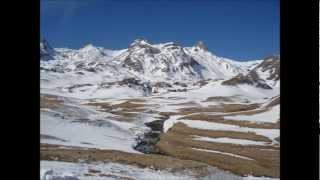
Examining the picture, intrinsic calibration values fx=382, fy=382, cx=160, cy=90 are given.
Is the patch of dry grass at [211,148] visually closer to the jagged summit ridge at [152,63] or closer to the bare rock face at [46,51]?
the jagged summit ridge at [152,63]

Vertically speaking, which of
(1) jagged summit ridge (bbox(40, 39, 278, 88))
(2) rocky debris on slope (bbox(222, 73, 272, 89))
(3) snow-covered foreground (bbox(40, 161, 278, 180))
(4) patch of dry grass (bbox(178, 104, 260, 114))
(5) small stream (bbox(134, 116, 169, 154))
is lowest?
(3) snow-covered foreground (bbox(40, 161, 278, 180))

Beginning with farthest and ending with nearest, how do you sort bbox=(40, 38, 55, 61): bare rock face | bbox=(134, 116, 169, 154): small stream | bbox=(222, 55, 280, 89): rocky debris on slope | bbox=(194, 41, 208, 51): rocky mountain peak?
bbox=(134, 116, 169, 154): small stream → bbox=(194, 41, 208, 51): rocky mountain peak → bbox=(222, 55, 280, 89): rocky debris on slope → bbox=(40, 38, 55, 61): bare rock face

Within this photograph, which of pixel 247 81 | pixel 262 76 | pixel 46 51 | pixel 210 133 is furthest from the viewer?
pixel 210 133

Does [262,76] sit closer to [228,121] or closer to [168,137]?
[228,121]

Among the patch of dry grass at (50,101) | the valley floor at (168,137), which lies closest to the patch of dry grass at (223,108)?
the valley floor at (168,137)

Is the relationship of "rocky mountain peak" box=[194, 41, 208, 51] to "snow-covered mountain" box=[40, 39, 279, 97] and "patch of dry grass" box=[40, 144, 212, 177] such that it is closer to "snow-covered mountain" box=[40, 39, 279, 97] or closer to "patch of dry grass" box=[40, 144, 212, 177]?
"snow-covered mountain" box=[40, 39, 279, 97]

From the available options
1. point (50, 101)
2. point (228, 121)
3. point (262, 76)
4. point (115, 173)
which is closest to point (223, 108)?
point (228, 121)

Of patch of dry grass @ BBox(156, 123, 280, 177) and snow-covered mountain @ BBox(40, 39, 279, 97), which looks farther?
patch of dry grass @ BBox(156, 123, 280, 177)

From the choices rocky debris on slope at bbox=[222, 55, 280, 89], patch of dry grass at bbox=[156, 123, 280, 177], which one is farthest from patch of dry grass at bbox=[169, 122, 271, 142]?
rocky debris on slope at bbox=[222, 55, 280, 89]

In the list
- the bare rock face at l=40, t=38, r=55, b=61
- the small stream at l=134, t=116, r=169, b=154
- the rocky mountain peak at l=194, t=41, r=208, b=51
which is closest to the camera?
the bare rock face at l=40, t=38, r=55, b=61

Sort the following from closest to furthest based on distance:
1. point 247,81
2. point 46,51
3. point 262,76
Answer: point 46,51 → point 262,76 → point 247,81
